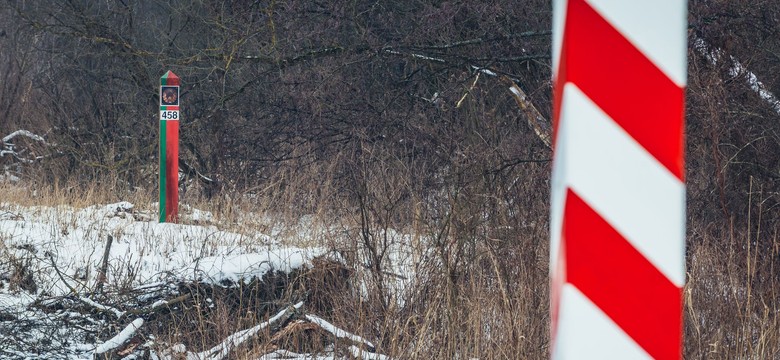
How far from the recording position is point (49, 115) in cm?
1323

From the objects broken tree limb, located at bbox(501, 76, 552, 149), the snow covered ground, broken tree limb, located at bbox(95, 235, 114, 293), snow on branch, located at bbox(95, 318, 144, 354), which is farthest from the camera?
broken tree limb, located at bbox(501, 76, 552, 149)

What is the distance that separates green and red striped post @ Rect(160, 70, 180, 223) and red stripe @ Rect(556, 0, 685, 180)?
736cm

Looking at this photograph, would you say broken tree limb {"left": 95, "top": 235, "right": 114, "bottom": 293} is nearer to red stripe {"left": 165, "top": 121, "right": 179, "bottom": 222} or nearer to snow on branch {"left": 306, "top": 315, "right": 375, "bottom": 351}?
snow on branch {"left": 306, "top": 315, "right": 375, "bottom": 351}

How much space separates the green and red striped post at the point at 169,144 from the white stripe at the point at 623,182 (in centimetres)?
734

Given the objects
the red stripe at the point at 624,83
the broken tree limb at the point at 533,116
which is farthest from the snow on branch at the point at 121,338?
the broken tree limb at the point at 533,116

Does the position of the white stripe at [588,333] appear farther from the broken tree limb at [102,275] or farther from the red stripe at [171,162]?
the red stripe at [171,162]

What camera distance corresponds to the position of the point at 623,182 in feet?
3.50

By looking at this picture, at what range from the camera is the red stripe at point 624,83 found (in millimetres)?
1047

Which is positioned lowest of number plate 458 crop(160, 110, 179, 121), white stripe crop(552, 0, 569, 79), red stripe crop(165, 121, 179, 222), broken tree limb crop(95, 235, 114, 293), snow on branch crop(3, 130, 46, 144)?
broken tree limb crop(95, 235, 114, 293)

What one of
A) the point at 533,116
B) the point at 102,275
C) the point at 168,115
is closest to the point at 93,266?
the point at 102,275

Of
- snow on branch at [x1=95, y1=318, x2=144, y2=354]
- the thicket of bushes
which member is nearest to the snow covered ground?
snow on branch at [x1=95, y1=318, x2=144, y2=354]

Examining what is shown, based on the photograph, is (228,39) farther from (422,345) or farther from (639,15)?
(639,15)

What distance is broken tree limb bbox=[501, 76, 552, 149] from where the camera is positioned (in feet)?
25.7

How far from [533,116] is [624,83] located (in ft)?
23.6
